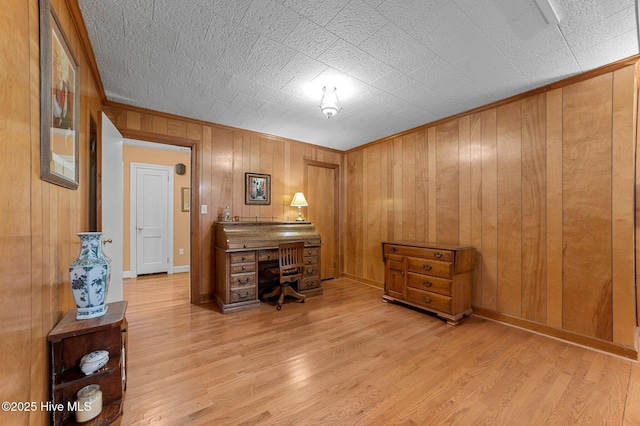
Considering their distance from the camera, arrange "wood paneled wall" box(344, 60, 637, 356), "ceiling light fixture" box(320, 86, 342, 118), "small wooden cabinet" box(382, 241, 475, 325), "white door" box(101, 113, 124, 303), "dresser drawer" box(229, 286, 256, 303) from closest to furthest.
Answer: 1. "wood paneled wall" box(344, 60, 637, 356)
2. "white door" box(101, 113, 124, 303)
3. "ceiling light fixture" box(320, 86, 342, 118)
4. "small wooden cabinet" box(382, 241, 475, 325)
5. "dresser drawer" box(229, 286, 256, 303)

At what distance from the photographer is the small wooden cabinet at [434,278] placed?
2791 millimetres

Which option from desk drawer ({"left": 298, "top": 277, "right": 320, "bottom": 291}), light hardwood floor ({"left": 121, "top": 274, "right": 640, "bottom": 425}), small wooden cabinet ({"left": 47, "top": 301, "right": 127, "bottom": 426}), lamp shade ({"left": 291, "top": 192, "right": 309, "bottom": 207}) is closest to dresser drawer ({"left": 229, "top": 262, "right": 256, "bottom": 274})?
light hardwood floor ({"left": 121, "top": 274, "right": 640, "bottom": 425})

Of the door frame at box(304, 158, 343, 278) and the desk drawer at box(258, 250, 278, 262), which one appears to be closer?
the desk drawer at box(258, 250, 278, 262)

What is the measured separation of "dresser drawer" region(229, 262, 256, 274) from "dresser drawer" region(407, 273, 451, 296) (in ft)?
6.60

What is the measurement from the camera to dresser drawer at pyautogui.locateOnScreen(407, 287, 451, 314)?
2.82m


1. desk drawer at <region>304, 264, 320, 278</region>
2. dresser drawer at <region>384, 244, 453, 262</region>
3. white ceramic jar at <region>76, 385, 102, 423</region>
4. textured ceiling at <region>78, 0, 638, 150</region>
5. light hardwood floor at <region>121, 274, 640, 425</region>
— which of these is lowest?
light hardwood floor at <region>121, 274, 640, 425</region>

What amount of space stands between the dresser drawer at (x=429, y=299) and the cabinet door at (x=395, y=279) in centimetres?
13

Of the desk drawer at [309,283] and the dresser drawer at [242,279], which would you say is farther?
the desk drawer at [309,283]

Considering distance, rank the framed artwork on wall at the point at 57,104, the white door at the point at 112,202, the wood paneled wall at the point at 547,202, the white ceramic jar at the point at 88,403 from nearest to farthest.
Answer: the framed artwork on wall at the point at 57,104 → the white ceramic jar at the point at 88,403 → the wood paneled wall at the point at 547,202 → the white door at the point at 112,202

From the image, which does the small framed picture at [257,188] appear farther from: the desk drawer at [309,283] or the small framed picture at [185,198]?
the small framed picture at [185,198]

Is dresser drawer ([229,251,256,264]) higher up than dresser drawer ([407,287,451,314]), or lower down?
higher up

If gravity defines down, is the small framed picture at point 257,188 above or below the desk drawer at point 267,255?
above

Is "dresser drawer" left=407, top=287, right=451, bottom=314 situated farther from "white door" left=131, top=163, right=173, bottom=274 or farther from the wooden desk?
"white door" left=131, top=163, right=173, bottom=274

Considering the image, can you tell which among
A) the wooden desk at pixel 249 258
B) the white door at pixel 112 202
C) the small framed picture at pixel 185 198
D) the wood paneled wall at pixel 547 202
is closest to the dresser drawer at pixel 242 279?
the wooden desk at pixel 249 258
